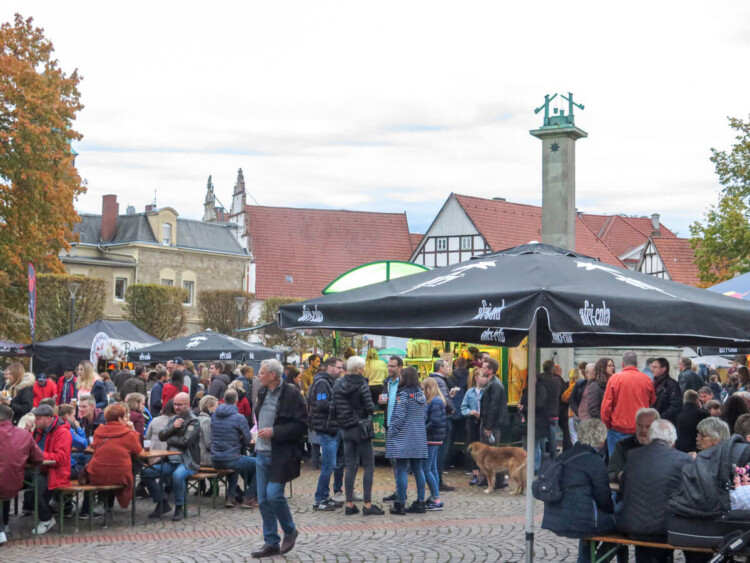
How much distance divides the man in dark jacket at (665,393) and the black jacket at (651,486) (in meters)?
5.08

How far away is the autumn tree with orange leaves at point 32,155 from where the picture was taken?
86.2 feet

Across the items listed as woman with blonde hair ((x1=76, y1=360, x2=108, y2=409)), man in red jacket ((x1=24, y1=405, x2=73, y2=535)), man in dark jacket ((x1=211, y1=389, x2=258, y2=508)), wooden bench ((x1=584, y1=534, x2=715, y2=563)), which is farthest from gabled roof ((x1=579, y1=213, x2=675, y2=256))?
wooden bench ((x1=584, y1=534, x2=715, y2=563))

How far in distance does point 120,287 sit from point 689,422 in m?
50.3

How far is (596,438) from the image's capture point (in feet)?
23.6

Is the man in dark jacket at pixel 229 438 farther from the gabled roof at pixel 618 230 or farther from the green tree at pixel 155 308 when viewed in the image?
the gabled roof at pixel 618 230

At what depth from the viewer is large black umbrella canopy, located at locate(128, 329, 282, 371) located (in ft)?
64.2

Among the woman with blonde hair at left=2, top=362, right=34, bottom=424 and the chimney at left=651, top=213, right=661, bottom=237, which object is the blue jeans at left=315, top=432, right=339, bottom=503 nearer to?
the woman with blonde hair at left=2, top=362, right=34, bottom=424

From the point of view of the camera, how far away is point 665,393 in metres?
12.1

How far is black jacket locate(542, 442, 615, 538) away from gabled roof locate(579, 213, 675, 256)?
210 feet

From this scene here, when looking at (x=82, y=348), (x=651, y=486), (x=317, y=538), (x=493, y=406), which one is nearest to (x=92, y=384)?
(x=82, y=348)

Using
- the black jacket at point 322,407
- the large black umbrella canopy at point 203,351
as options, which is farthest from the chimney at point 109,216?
the black jacket at point 322,407

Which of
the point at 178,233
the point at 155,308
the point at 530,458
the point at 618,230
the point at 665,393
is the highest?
the point at 618,230

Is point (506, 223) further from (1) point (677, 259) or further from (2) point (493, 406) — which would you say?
(2) point (493, 406)

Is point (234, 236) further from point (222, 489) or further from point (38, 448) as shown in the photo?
point (38, 448)
